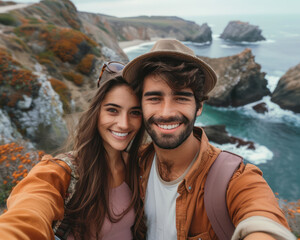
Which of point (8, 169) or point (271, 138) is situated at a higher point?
point (8, 169)

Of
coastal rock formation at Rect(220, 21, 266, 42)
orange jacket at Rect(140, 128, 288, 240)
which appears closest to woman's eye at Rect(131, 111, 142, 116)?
orange jacket at Rect(140, 128, 288, 240)

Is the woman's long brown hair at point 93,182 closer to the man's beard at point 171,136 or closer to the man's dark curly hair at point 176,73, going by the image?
the man's dark curly hair at point 176,73

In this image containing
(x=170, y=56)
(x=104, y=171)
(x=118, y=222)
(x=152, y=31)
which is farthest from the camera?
(x=152, y=31)

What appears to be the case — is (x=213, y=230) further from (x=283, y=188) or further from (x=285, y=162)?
(x=285, y=162)

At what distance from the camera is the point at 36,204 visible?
1.49 m

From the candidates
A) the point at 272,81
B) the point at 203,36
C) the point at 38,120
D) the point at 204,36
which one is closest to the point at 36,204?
the point at 38,120

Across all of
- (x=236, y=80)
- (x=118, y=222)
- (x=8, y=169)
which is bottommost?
(x=236, y=80)

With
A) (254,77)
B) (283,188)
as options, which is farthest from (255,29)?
(283,188)

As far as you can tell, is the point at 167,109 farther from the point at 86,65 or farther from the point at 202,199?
the point at 86,65

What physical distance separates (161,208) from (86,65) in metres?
16.6

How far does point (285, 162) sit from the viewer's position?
15875mm

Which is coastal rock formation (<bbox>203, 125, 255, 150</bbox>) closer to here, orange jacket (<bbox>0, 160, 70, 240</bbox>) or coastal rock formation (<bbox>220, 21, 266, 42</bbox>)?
orange jacket (<bbox>0, 160, 70, 240</bbox>)

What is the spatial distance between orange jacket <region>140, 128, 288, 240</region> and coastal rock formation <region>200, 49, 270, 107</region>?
25.8 meters

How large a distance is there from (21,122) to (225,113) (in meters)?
23.1
